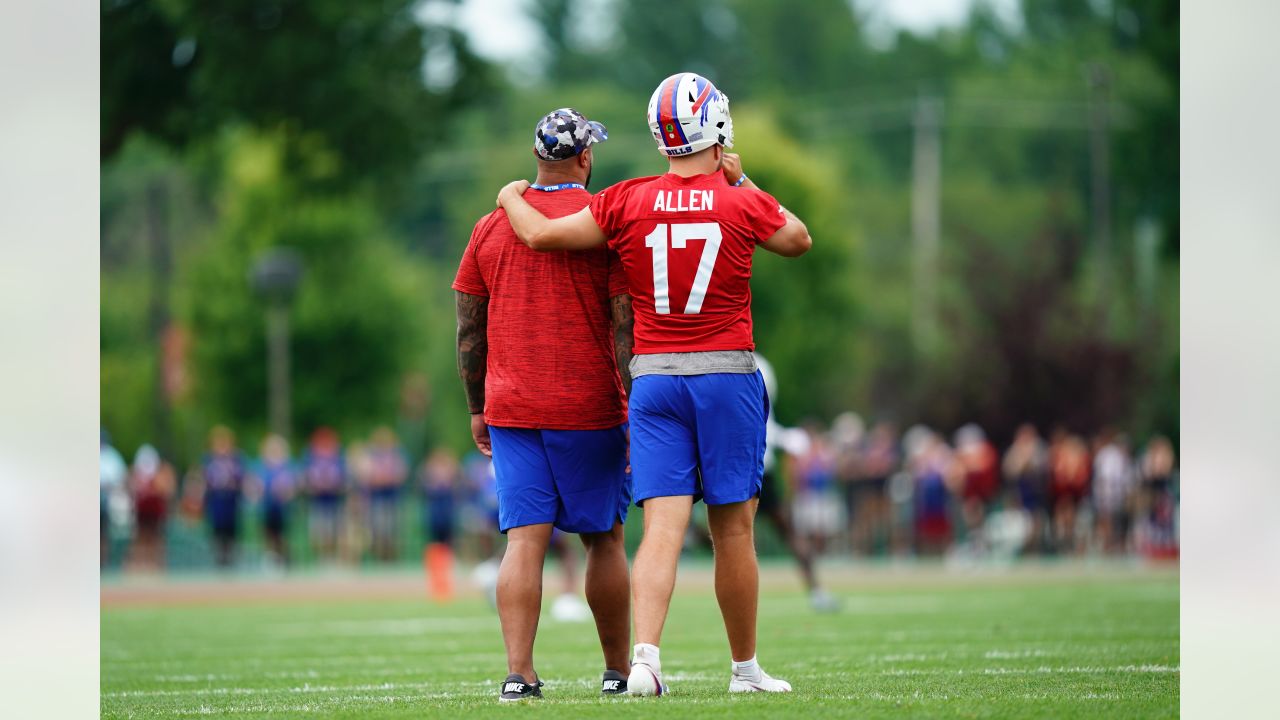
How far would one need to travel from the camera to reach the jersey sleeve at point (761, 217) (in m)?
6.66

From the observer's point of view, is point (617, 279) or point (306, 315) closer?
point (617, 279)

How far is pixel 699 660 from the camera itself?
9.54 metres

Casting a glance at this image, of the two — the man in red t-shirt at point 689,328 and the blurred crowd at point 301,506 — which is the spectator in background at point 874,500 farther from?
the man in red t-shirt at point 689,328

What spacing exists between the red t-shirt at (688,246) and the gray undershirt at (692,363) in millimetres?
24

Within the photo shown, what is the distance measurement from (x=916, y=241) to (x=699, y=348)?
49.8 metres

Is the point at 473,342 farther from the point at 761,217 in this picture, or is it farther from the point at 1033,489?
the point at 1033,489

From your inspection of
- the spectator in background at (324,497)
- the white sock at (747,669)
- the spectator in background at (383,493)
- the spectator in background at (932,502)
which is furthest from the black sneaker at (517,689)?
the spectator in background at (932,502)

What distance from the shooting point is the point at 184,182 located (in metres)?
64.1

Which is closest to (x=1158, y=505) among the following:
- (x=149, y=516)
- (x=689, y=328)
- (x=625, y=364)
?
(x=149, y=516)

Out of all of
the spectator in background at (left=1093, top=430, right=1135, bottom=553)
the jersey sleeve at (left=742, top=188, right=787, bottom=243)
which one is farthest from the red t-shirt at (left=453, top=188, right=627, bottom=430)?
the spectator in background at (left=1093, top=430, right=1135, bottom=553)

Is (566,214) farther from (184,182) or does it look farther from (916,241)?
(184,182)

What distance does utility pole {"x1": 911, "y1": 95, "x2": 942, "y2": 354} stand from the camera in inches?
1996

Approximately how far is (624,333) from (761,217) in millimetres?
705
